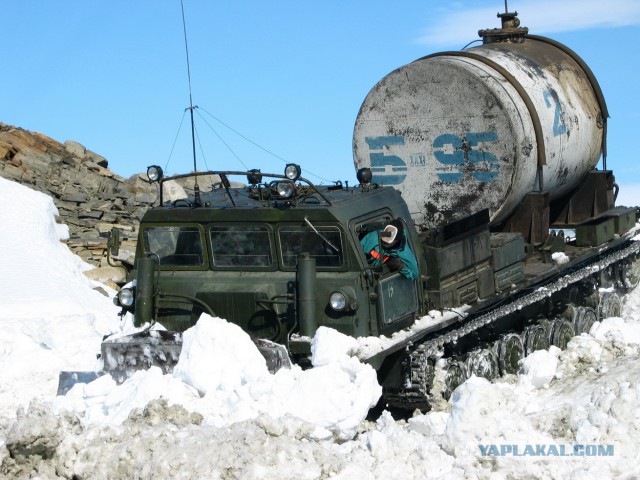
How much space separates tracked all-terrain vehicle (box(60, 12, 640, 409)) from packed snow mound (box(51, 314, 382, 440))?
0.38 meters

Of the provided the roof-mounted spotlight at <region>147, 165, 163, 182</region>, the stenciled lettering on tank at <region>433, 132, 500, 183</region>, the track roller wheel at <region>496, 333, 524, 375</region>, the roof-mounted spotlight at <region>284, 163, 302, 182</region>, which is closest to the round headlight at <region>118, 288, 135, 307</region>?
the roof-mounted spotlight at <region>147, 165, 163, 182</region>

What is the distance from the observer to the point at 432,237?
43.4 feet

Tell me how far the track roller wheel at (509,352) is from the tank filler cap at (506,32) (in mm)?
5128

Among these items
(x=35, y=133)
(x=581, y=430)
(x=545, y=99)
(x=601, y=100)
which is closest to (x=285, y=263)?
(x=581, y=430)

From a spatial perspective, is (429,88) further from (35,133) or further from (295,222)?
(35,133)

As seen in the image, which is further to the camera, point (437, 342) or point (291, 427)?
point (437, 342)

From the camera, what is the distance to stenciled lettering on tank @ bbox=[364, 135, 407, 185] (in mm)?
15445

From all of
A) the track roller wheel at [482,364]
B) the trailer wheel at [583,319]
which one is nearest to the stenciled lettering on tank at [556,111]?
the trailer wheel at [583,319]

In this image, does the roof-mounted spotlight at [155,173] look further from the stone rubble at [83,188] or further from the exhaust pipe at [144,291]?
the stone rubble at [83,188]

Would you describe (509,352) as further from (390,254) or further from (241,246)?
(241,246)

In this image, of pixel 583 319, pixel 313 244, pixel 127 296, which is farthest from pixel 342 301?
pixel 583 319

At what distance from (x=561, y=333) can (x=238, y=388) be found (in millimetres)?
6114

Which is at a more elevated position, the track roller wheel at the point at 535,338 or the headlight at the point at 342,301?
the track roller wheel at the point at 535,338

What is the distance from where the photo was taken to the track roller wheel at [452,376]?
484 inches
